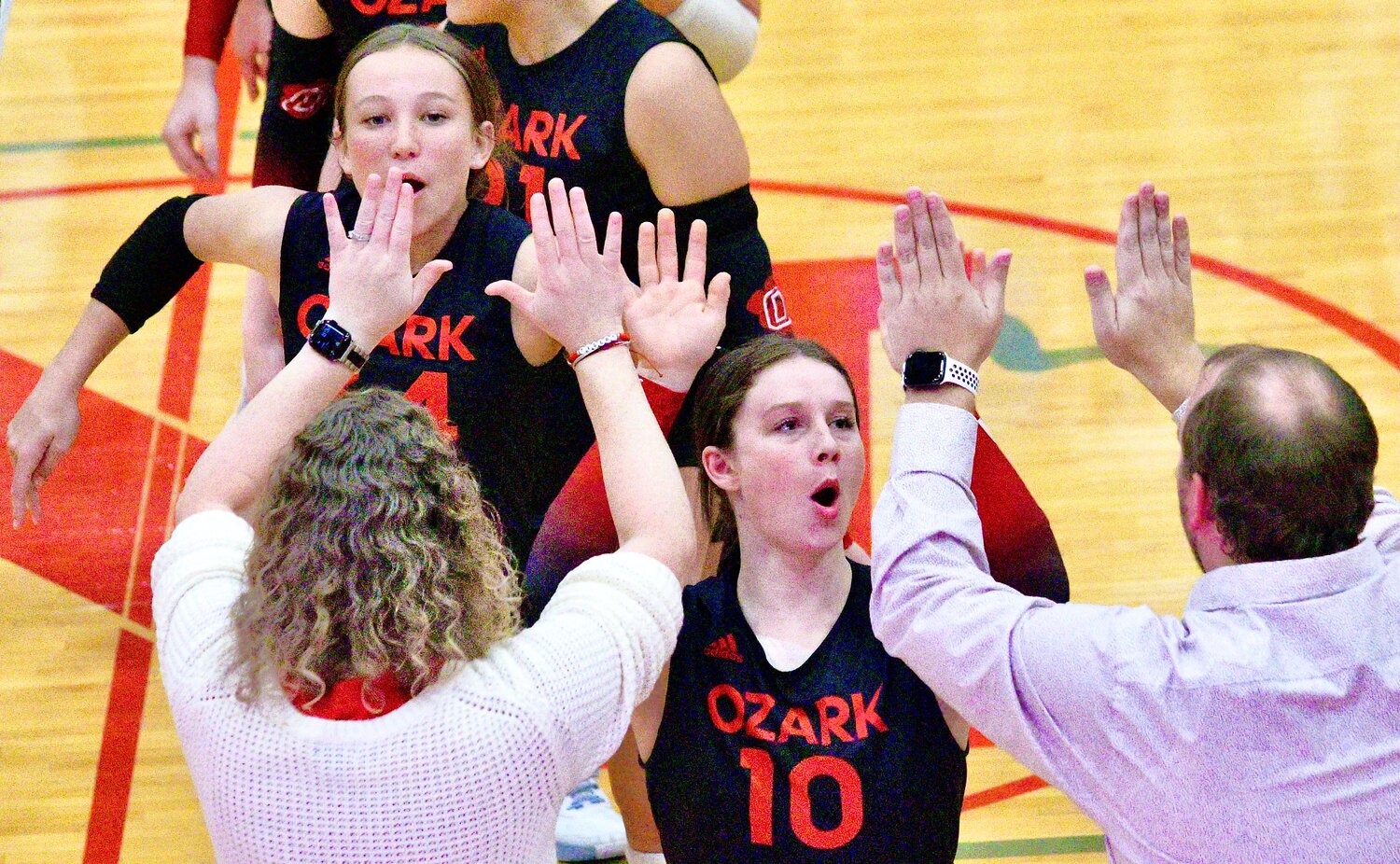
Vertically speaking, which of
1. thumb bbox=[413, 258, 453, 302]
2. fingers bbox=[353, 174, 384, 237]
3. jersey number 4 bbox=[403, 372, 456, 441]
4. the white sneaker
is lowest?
the white sneaker

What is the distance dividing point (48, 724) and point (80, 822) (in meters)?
0.38

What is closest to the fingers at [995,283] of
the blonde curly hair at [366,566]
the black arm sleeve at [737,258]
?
the blonde curly hair at [366,566]

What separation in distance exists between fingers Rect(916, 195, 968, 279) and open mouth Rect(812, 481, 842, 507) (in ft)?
1.35

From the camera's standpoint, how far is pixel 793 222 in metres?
5.69

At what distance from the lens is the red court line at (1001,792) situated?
11.3ft

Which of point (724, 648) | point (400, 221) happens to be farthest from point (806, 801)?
point (400, 221)

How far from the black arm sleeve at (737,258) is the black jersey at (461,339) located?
15.0 inches

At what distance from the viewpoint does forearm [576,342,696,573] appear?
2012 mm

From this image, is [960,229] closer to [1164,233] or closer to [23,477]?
[1164,233]

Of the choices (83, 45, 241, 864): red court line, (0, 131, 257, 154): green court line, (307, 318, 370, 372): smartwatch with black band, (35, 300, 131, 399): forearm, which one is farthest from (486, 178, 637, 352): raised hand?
(0, 131, 257, 154): green court line

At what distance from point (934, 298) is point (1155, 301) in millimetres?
319

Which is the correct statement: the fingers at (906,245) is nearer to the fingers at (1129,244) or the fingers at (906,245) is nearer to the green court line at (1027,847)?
the fingers at (1129,244)

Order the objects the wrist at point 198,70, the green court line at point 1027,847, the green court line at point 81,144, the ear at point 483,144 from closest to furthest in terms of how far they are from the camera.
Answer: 1. the ear at point 483,144
2. the green court line at point 1027,847
3. the wrist at point 198,70
4. the green court line at point 81,144

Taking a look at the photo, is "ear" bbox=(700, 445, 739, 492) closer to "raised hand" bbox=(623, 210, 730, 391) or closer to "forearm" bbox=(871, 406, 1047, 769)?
"raised hand" bbox=(623, 210, 730, 391)
